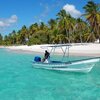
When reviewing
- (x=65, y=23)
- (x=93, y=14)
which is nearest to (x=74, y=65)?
(x=93, y=14)

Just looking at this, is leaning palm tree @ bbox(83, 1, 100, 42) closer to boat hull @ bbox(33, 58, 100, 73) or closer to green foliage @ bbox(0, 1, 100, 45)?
green foliage @ bbox(0, 1, 100, 45)

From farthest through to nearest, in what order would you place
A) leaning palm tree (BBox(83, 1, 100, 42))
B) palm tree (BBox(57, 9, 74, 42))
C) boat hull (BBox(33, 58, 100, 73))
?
1. palm tree (BBox(57, 9, 74, 42))
2. leaning palm tree (BBox(83, 1, 100, 42))
3. boat hull (BBox(33, 58, 100, 73))

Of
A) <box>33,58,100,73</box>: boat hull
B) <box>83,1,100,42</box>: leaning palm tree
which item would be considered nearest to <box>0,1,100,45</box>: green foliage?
<box>83,1,100,42</box>: leaning palm tree

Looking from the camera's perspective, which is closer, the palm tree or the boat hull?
the boat hull

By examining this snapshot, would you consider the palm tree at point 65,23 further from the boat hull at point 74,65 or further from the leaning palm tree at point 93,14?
the boat hull at point 74,65

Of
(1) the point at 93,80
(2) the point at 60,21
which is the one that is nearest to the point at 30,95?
(1) the point at 93,80

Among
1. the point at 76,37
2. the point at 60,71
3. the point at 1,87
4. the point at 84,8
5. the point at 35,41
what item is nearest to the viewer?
the point at 1,87

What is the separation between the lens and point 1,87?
1645cm

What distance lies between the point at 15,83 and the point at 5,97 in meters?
4.48

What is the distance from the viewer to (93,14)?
2285 inches

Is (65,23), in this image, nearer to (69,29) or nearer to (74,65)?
(69,29)

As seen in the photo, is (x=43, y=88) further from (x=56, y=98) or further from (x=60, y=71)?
(x=60, y=71)

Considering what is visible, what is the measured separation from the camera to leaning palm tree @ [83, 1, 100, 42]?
57469 millimetres

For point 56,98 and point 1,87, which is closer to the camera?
point 56,98
